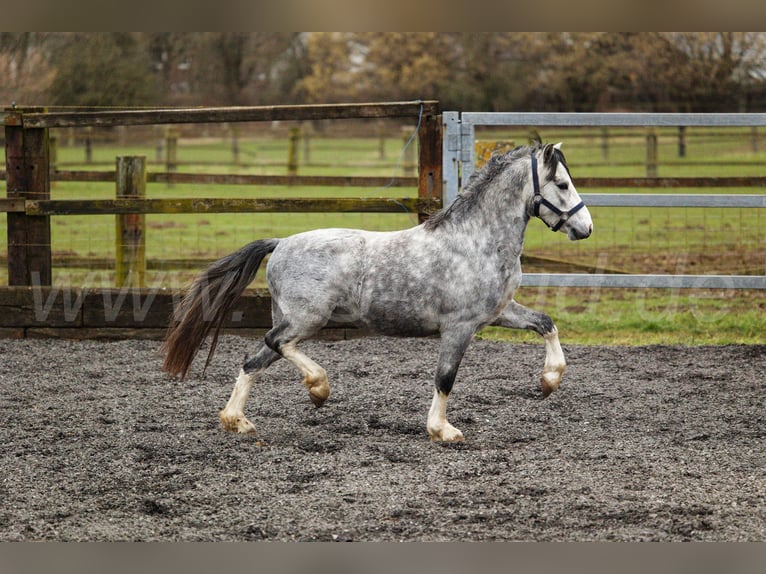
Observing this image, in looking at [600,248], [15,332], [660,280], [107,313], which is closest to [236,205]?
[107,313]

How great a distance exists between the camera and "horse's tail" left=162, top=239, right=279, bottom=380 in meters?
5.34

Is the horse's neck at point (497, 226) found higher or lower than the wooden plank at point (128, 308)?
higher

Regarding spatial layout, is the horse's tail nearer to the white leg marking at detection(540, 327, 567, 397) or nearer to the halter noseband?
the halter noseband

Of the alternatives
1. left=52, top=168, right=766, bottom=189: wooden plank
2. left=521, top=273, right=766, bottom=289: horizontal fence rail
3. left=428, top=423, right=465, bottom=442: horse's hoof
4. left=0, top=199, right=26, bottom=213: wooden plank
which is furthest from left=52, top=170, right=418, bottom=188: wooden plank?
left=428, top=423, right=465, bottom=442: horse's hoof

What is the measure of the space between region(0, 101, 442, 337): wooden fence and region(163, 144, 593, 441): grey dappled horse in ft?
7.97

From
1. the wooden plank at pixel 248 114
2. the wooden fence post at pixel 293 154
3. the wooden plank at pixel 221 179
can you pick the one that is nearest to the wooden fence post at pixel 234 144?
the wooden fence post at pixel 293 154

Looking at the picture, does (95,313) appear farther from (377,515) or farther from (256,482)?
(377,515)

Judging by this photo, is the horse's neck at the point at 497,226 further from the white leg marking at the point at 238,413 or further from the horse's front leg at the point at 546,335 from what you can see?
the white leg marking at the point at 238,413

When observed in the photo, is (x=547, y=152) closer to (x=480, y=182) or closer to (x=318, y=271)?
(x=480, y=182)

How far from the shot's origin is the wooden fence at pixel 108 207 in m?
7.66

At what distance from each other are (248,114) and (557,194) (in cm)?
348

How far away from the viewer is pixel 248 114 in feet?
25.3

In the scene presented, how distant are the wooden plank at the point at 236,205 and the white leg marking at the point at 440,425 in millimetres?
2776

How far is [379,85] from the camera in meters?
35.6
